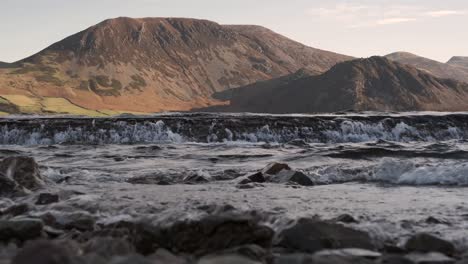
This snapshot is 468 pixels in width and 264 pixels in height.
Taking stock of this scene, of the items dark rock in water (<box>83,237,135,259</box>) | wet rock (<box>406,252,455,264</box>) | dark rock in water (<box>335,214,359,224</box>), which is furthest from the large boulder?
wet rock (<box>406,252,455,264</box>)

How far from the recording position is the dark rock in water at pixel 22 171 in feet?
42.8

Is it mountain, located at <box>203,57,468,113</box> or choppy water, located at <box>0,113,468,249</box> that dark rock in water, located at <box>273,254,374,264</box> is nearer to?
choppy water, located at <box>0,113,468,249</box>

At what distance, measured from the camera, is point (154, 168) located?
62.6 feet

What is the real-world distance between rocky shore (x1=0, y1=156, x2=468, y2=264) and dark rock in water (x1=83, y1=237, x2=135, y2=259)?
11mm

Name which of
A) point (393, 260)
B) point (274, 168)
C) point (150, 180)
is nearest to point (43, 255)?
point (393, 260)

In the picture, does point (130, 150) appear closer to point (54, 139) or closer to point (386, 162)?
point (54, 139)

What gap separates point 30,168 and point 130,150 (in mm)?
13915

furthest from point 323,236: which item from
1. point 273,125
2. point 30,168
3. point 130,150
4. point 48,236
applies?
point 273,125

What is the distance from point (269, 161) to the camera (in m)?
21.7

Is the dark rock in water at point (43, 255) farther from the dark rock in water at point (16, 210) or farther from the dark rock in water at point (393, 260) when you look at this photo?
the dark rock in water at point (16, 210)

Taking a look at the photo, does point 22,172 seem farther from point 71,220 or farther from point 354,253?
point 354,253

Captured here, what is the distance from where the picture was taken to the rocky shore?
5.67 m

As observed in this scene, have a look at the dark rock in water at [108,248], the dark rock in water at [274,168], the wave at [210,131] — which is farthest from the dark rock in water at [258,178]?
the wave at [210,131]

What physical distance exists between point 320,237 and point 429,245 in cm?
137
